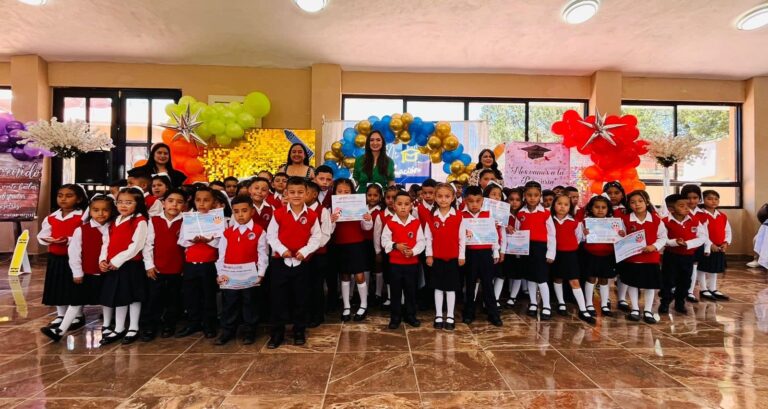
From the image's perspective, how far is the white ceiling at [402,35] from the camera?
203 inches

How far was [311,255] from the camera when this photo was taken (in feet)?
10.0

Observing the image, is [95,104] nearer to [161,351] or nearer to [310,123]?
[310,123]

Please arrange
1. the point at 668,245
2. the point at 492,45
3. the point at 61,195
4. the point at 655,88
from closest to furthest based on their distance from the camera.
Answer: the point at 61,195
the point at 668,245
the point at 492,45
the point at 655,88

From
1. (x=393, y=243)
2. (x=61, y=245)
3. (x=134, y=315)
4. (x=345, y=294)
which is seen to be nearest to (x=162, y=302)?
(x=134, y=315)

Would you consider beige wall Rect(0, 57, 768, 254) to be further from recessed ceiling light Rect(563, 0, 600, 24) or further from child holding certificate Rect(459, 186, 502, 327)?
child holding certificate Rect(459, 186, 502, 327)

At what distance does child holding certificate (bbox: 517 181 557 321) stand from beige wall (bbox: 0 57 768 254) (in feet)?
13.9

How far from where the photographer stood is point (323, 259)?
132 inches

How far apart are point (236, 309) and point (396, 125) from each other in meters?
3.23

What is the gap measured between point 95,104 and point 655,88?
10682 millimetres

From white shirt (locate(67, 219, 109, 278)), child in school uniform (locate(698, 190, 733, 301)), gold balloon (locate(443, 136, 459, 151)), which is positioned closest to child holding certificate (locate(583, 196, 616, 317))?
child in school uniform (locate(698, 190, 733, 301))

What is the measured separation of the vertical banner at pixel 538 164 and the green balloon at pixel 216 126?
→ 4.61m

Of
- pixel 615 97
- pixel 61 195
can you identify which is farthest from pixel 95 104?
pixel 615 97

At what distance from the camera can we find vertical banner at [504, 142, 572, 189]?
6.20 m

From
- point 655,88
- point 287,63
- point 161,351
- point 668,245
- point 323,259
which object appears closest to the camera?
point 161,351
